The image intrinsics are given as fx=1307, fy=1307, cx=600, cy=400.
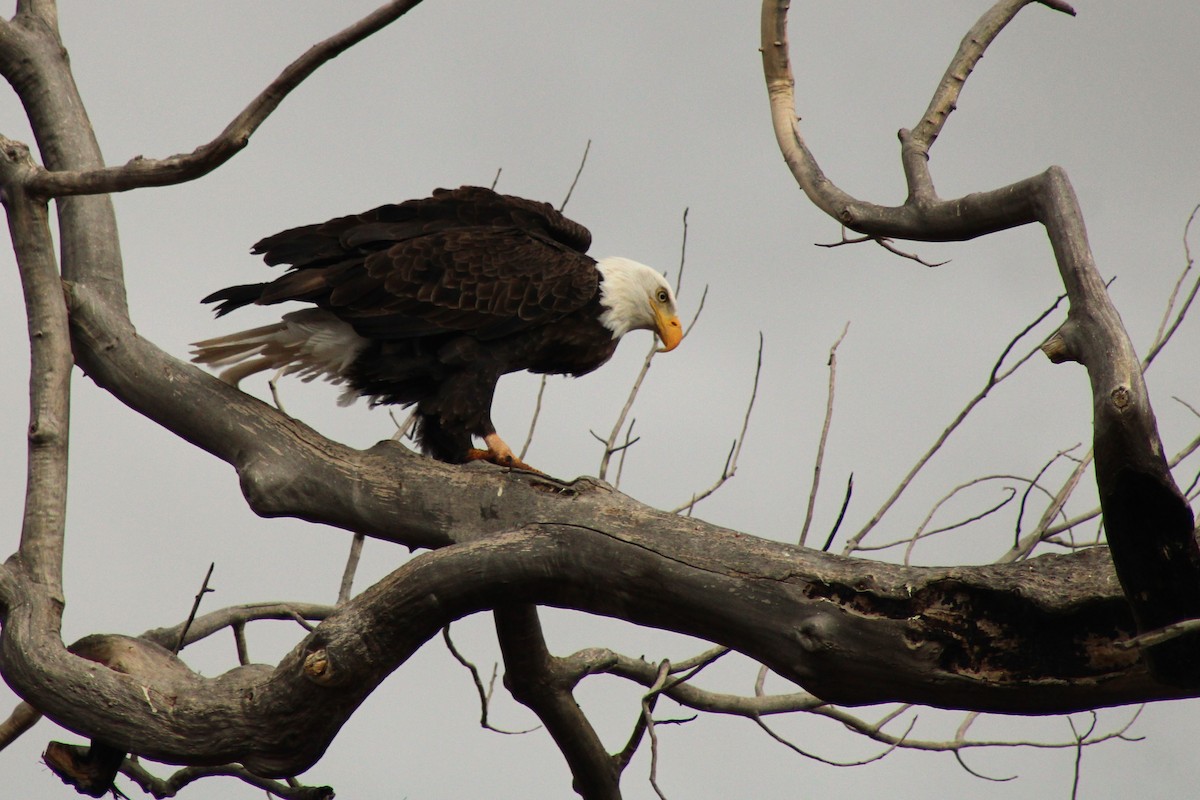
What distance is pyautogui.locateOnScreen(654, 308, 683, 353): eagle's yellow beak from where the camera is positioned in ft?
15.4

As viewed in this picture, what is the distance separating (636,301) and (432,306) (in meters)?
0.93

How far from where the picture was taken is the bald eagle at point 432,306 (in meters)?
3.75

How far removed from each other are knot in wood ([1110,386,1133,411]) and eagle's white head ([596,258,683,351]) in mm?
2348

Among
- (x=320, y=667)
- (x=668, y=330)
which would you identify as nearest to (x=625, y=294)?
(x=668, y=330)

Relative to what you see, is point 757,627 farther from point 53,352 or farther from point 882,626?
point 53,352

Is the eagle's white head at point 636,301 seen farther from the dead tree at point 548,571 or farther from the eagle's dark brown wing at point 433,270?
the dead tree at point 548,571

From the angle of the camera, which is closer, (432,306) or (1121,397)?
(1121,397)

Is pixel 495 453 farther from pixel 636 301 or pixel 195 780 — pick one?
pixel 195 780

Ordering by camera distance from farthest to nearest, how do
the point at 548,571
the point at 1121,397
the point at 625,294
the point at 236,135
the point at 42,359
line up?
the point at 625,294
the point at 42,359
the point at 236,135
the point at 548,571
the point at 1121,397

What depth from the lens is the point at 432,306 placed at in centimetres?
381

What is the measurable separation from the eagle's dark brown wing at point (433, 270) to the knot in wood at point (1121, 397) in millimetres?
2150

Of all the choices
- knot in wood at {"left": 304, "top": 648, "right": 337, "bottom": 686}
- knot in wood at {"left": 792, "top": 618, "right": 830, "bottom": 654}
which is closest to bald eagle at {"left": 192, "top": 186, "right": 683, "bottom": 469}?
knot in wood at {"left": 304, "top": 648, "right": 337, "bottom": 686}

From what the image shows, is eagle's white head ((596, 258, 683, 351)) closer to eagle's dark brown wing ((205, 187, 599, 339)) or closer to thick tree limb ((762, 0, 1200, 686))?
eagle's dark brown wing ((205, 187, 599, 339))

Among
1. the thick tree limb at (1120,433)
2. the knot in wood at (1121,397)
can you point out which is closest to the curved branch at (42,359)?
the thick tree limb at (1120,433)
